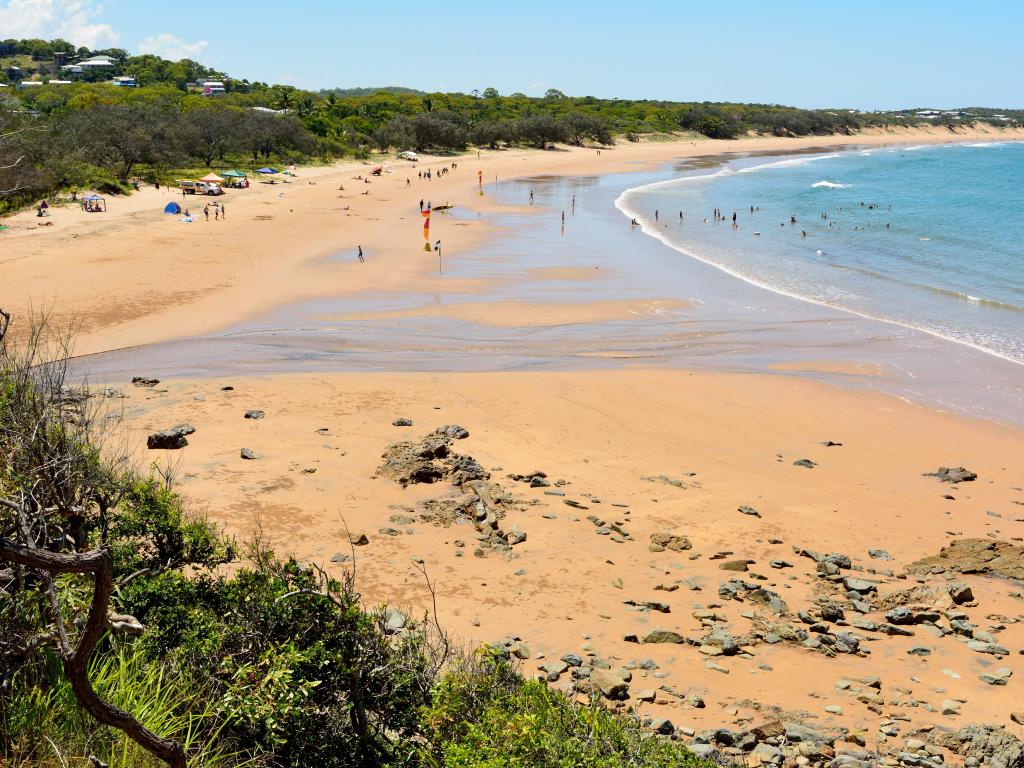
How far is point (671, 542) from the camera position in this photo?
1250cm

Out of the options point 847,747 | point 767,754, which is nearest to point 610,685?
point 767,754

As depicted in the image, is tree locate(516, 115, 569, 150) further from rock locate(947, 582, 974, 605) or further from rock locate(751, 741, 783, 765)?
rock locate(751, 741, 783, 765)

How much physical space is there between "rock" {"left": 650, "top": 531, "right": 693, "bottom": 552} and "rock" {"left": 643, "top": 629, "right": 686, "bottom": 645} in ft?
7.81

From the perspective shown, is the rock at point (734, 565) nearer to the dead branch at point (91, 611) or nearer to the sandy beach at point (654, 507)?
the sandy beach at point (654, 507)

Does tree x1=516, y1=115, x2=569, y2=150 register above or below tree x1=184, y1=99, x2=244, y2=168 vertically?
above

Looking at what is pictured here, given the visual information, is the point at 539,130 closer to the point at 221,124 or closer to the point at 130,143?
the point at 221,124

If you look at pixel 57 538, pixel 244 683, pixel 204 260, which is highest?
pixel 57 538

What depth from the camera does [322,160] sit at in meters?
75.2

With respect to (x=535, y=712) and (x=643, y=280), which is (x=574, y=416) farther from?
(x=643, y=280)

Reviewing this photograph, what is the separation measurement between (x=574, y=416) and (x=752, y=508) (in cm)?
532

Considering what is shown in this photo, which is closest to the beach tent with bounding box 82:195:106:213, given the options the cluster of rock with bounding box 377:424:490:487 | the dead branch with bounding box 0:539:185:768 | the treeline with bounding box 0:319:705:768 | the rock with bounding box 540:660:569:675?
the cluster of rock with bounding box 377:424:490:487

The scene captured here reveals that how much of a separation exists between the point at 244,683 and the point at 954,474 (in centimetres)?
1397

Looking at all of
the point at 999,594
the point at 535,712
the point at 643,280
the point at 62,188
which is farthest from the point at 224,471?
the point at 62,188

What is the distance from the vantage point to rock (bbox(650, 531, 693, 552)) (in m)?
12.4
